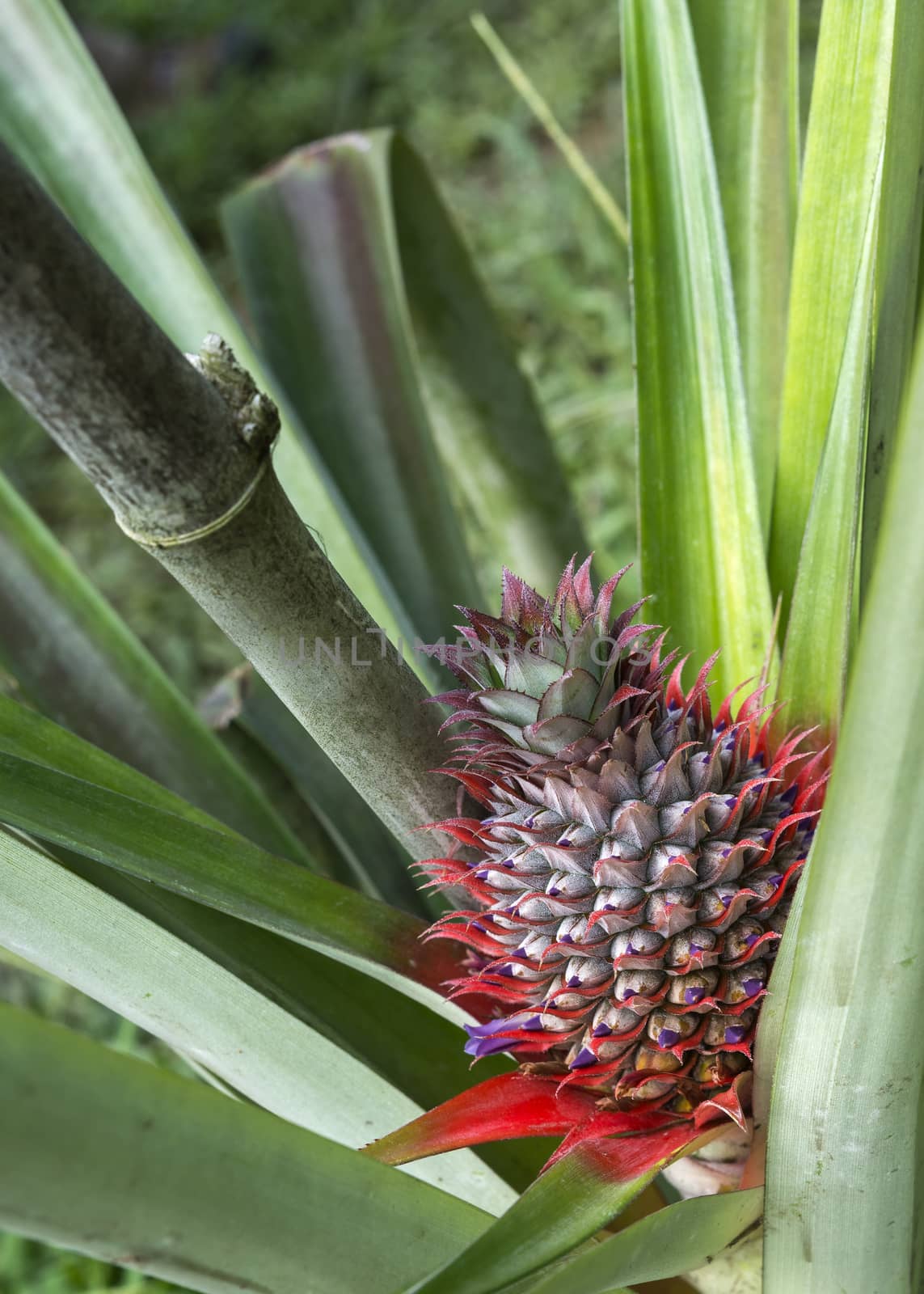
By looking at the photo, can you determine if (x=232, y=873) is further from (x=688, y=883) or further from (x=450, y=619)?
(x=450, y=619)

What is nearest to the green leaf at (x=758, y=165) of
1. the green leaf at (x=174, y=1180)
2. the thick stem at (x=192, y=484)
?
the thick stem at (x=192, y=484)

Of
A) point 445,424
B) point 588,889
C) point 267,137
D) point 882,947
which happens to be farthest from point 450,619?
point 267,137

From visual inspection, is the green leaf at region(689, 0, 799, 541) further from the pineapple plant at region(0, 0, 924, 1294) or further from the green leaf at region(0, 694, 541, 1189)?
the green leaf at region(0, 694, 541, 1189)

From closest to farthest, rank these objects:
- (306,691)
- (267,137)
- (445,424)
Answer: (306,691) → (445,424) → (267,137)

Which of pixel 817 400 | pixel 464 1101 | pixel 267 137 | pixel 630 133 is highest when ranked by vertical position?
pixel 267 137

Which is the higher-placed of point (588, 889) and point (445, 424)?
point (445, 424)

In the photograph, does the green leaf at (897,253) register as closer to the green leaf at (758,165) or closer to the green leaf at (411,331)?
the green leaf at (758,165)

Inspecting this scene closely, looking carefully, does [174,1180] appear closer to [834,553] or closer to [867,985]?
[867,985]

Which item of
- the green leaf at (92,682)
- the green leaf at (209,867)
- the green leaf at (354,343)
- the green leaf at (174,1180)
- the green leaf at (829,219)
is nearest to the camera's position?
the green leaf at (174,1180)

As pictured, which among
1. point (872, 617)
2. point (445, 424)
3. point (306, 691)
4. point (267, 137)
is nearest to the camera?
point (872, 617)
